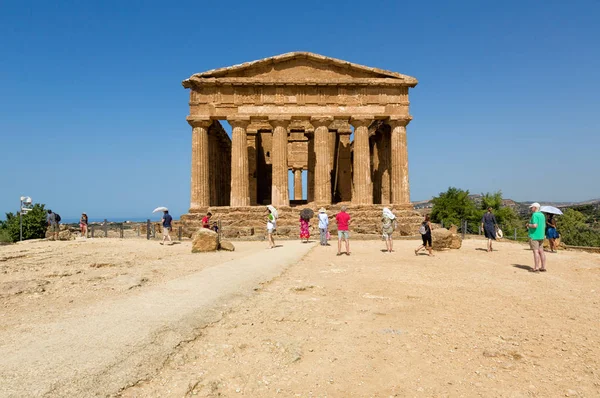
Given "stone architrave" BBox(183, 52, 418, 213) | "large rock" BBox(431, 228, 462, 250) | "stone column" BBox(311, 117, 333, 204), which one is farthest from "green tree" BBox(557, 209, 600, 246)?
"large rock" BBox(431, 228, 462, 250)

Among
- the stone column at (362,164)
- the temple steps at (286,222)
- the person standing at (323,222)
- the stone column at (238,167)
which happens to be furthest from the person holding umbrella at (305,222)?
the stone column at (362,164)

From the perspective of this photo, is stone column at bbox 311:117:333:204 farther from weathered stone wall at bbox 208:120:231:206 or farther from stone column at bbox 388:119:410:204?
weathered stone wall at bbox 208:120:231:206

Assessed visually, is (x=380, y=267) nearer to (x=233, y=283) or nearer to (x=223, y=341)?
(x=233, y=283)

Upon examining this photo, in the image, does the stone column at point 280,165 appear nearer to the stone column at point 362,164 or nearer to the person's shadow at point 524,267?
the stone column at point 362,164

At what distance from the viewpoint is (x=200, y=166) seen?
84.7 ft

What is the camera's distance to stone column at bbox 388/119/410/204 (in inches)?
1043

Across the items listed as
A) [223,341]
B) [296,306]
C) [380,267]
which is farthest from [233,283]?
[380,267]

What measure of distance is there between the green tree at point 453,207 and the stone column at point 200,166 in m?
33.6

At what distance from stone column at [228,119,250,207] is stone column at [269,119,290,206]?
200 centimetres

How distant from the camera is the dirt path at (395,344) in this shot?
11.9 ft

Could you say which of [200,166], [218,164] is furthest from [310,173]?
[200,166]

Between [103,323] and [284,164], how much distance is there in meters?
22.0

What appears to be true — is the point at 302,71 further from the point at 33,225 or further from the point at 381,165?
the point at 33,225

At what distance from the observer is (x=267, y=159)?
36312 millimetres
